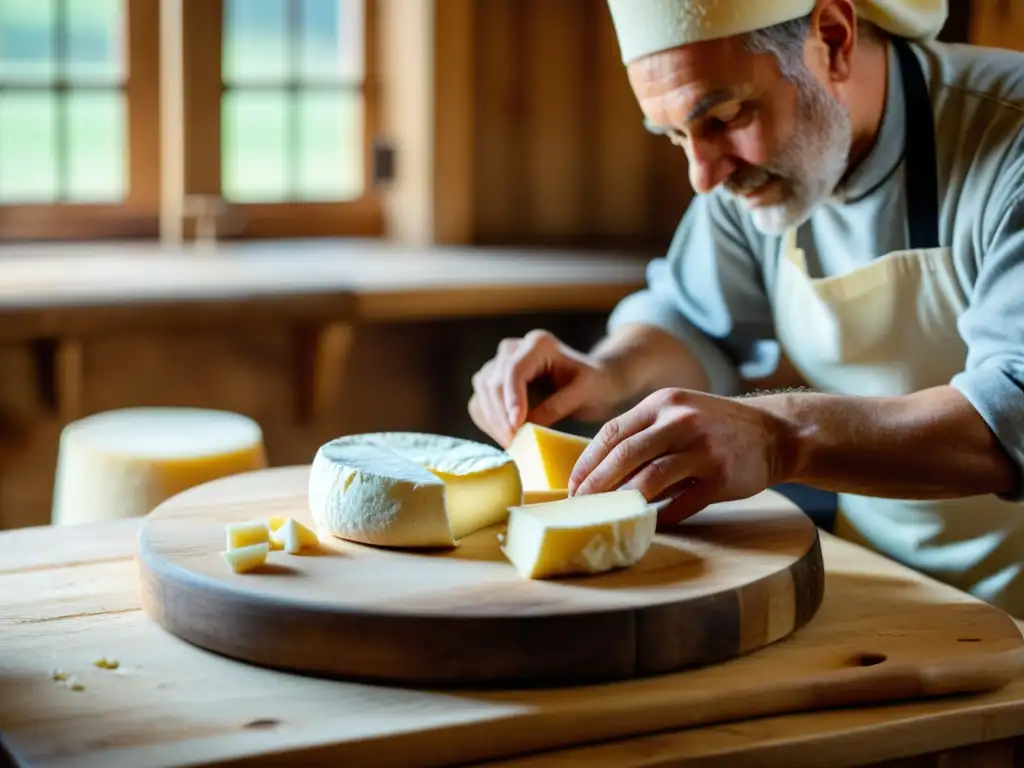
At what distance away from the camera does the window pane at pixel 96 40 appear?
321 cm

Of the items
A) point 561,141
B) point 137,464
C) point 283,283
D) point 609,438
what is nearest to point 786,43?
point 609,438

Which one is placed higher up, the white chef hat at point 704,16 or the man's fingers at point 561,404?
the white chef hat at point 704,16

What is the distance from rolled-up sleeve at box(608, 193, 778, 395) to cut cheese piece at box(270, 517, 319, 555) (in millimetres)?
836

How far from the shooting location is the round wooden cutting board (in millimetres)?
1219

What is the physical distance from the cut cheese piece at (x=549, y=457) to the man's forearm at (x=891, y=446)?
244mm

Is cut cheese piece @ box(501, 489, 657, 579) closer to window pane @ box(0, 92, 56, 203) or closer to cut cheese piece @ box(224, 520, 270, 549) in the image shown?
cut cheese piece @ box(224, 520, 270, 549)

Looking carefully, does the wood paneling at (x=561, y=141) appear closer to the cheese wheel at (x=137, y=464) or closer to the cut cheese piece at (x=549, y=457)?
A: the cheese wheel at (x=137, y=464)

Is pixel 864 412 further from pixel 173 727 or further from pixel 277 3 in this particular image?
pixel 277 3

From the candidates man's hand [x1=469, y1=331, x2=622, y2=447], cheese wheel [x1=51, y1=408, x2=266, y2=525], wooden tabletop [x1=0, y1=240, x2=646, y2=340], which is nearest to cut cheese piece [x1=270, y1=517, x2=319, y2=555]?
man's hand [x1=469, y1=331, x2=622, y2=447]

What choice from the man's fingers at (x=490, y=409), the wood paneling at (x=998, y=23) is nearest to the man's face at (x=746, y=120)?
the man's fingers at (x=490, y=409)

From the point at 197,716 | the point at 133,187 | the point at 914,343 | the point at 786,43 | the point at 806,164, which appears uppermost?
the point at 786,43

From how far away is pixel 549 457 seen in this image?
1.63 meters

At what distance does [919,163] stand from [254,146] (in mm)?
1994

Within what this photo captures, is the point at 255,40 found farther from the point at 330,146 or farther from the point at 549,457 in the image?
the point at 549,457
